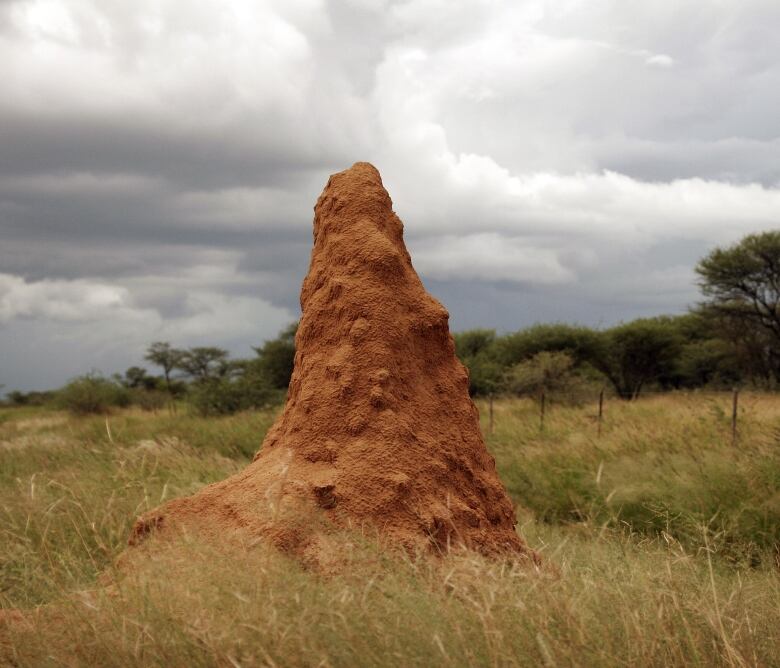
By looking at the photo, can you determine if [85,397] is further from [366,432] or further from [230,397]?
[366,432]

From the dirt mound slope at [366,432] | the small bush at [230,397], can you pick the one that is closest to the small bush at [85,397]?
the small bush at [230,397]

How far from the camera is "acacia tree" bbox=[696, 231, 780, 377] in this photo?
27.5 m

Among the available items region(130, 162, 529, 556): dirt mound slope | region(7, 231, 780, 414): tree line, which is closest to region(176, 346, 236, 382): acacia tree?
region(7, 231, 780, 414): tree line

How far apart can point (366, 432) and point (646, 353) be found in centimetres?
2851

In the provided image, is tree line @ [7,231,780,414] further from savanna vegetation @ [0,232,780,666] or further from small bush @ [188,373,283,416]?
savanna vegetation @ [0,232,780,666]

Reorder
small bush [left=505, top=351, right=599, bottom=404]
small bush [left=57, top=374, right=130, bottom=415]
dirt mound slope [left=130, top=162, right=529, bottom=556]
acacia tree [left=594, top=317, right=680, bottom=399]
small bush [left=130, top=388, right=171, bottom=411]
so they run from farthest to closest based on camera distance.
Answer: acacia tree [left=594, top=317, right=680, bottom=399], small bush [left=130, top=388, right=171, bottom=411], small bush [left=57, top=374, right=130, bottom=415], small bush [left=505, top=351, right=599, bottom=404], dirt mound slope [left=130, top=162, right=529, bottom=556]

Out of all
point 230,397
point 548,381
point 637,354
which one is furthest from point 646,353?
point 230,397

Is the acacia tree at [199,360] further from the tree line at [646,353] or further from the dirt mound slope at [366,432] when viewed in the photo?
the dirt mound slope at [366,432]

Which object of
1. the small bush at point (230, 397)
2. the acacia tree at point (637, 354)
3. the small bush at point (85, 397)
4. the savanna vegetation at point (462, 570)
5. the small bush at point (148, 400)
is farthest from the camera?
the acacia tree at point (637, 354)

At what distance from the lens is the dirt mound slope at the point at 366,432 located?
3.79m

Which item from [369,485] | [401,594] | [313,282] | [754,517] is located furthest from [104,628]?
[754,517]

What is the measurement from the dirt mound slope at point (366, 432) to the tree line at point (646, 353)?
19.0m

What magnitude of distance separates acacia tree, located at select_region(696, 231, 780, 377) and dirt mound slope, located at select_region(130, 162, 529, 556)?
84.7ft

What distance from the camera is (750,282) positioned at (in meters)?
28.0
